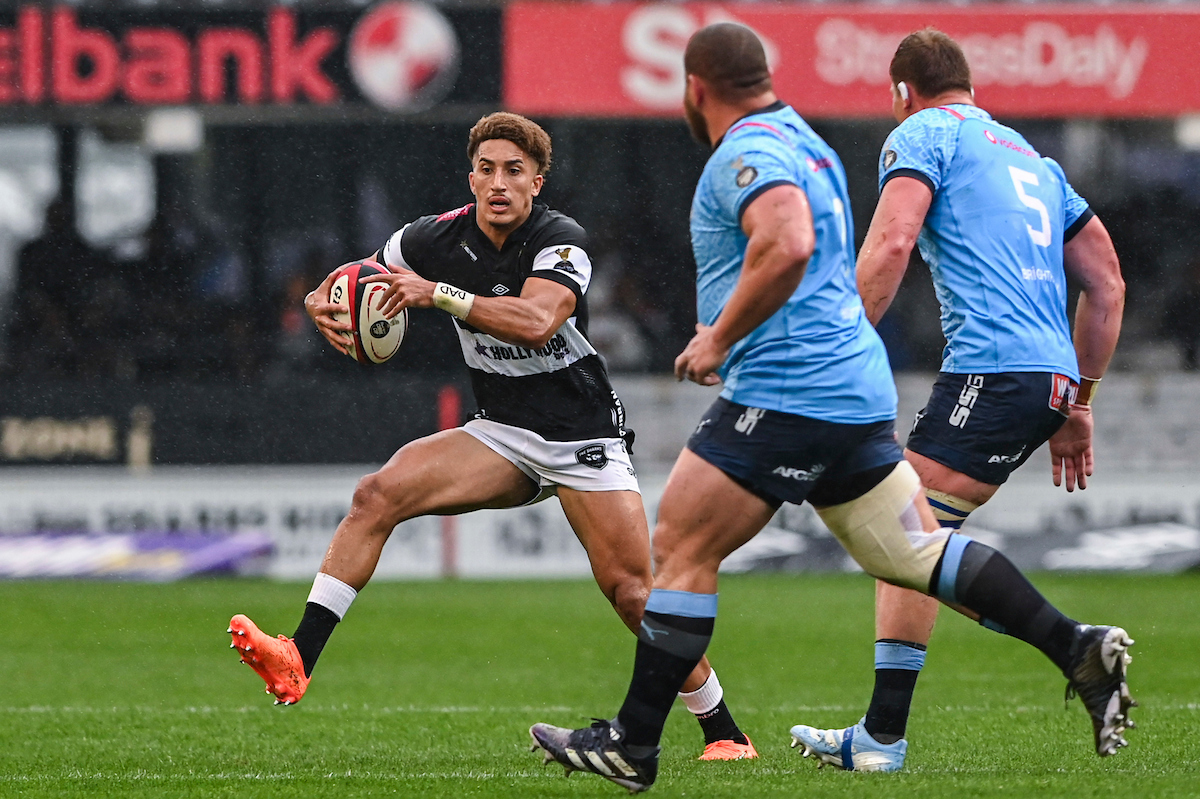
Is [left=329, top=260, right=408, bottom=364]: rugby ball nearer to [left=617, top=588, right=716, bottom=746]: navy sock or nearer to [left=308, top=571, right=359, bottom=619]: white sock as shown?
[left=308, top=571, right=359, bottom=619]: white sock

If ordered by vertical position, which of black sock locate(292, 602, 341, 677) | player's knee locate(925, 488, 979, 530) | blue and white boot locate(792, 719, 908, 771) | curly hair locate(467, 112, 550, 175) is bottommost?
blue and white boot locate(792, 719, 908, 771)

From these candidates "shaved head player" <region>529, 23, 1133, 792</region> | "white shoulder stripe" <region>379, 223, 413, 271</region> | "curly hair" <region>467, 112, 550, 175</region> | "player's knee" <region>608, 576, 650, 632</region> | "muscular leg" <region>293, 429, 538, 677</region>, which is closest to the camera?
"shaved head player" <region>529, 23, 1133, 792</region>

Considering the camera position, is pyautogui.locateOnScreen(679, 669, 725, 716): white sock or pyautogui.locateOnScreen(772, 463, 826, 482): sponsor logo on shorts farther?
pyautogui.locateOnScreen(679, 669, 725, 716): white sock

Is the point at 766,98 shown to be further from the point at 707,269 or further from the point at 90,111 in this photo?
the point at 90,111

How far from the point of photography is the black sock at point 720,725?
6488mm

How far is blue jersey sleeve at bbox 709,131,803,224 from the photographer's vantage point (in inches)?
189

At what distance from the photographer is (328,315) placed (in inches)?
258

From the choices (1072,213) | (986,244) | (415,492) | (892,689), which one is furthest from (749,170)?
(415,492)

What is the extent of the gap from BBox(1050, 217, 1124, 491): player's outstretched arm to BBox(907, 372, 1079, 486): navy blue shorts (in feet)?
1.41

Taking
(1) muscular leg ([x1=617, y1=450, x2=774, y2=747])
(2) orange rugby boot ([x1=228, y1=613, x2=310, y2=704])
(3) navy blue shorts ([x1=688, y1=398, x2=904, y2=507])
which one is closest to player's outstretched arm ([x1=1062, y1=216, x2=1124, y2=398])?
(3) navy blue shorts ([x1=688, y1=398, x2=904, y2=507])

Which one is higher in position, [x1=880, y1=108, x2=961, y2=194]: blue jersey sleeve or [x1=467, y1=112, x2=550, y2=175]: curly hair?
[x1=880, y1=108, x2=961, y2=194]: blue jersey sleeve

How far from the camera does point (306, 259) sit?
16797 millimetres

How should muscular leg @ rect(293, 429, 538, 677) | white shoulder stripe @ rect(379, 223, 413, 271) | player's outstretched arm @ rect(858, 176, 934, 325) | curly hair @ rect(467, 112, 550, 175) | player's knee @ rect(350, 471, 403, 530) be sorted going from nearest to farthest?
player's outstretched arm @ rect(858, 176, 934, 325), muscular leg @ rect(293, 429, 538, 677), player's knee @ rect(350, 471, 403, 530), curly hair @ rect(467, 112, 550, 175), white shoulder stripe @ rect(379, 223, 413, 271)

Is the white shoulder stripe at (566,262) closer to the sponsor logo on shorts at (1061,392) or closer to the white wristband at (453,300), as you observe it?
the white wristband at (453,300)
